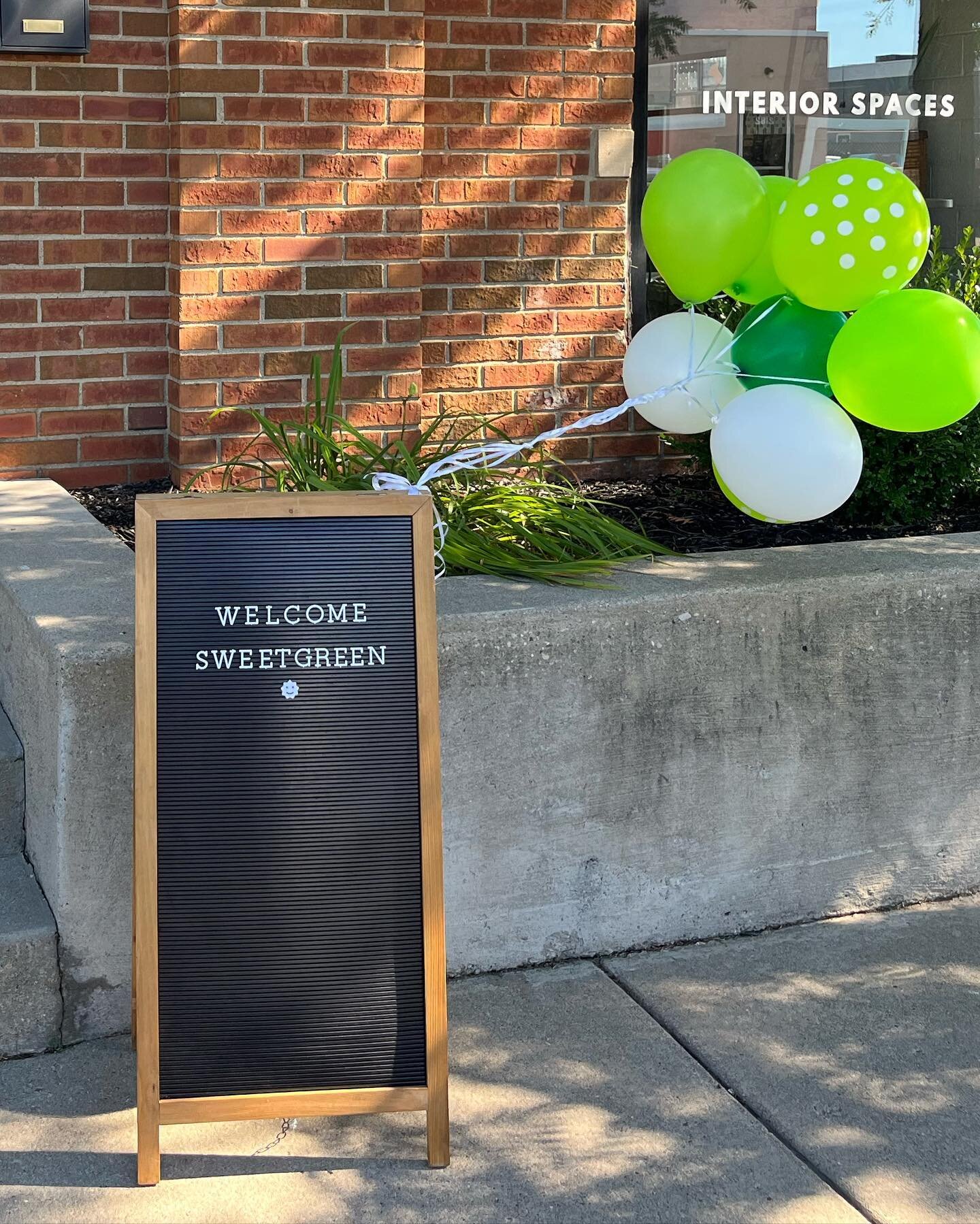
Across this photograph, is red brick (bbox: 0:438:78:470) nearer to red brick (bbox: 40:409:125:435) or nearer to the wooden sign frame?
red brick (bbox: 40:409:125:435)

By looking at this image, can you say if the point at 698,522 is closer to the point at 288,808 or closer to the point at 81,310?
the point at 81,310

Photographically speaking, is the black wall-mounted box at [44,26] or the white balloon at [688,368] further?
the black wall-mounted box at [44,26]

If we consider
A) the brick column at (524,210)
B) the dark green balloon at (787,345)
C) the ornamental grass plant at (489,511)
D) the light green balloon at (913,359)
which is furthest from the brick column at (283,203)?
the light green balloon at (913,359)

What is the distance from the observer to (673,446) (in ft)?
Answer: 18.5

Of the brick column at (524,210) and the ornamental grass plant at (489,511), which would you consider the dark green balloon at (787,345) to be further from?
the brick column at (524,210)

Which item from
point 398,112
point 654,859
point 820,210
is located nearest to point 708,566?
point 654,859

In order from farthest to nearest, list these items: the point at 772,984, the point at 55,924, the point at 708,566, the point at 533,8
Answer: the point at 533,8 → the point at 708,566 → the point at 772,984 → the point at 55,924

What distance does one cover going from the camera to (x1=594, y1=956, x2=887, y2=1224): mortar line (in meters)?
2.87

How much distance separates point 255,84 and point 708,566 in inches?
90.2

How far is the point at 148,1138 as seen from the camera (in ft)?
9.35

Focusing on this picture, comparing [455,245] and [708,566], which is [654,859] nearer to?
[708,566]

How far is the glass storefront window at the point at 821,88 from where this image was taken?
591cm

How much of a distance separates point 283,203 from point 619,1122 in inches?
128

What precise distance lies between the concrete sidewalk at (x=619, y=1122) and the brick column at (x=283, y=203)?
7.88 feet
